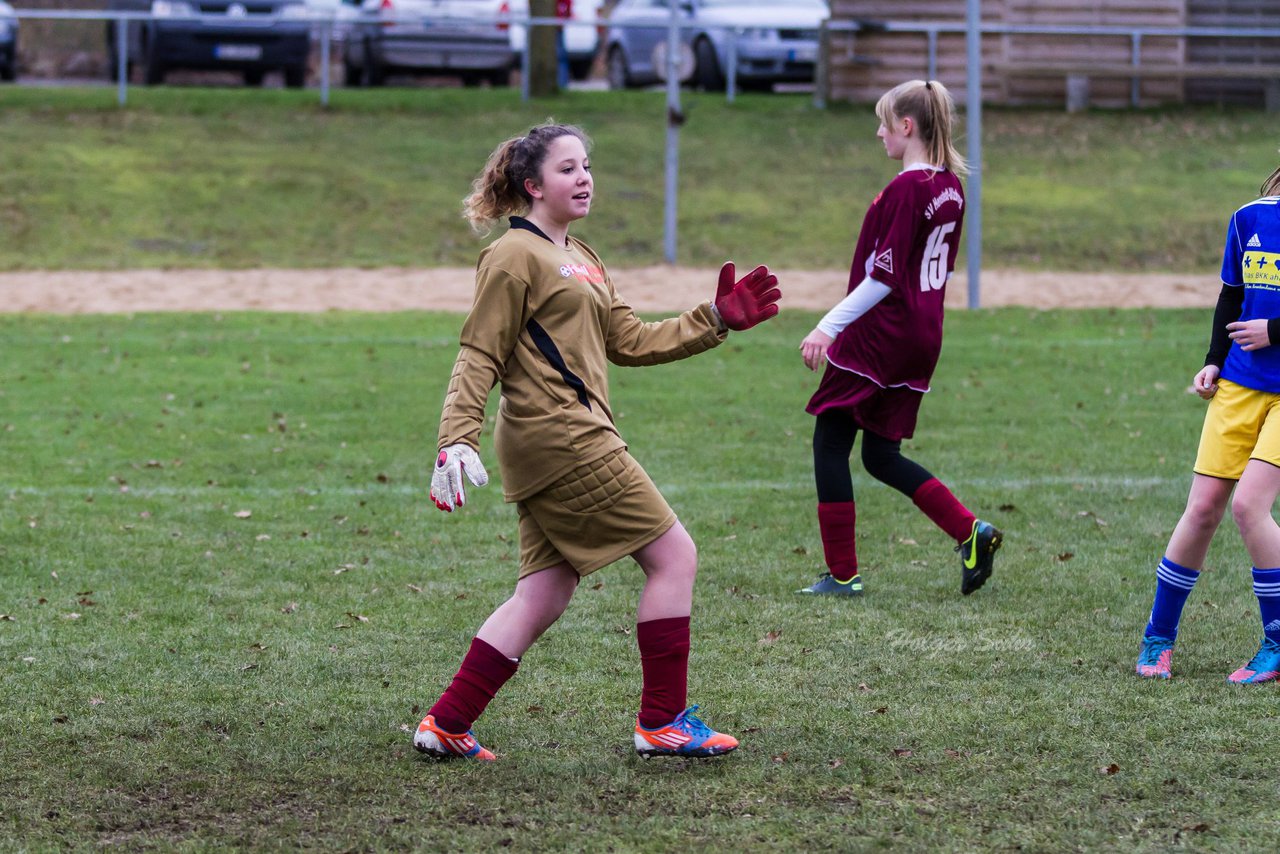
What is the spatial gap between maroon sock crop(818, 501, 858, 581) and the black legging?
95mm

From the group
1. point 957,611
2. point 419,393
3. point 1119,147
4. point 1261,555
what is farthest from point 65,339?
point 1119,147

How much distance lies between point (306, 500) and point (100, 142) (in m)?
15.6

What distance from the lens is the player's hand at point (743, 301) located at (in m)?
4.55

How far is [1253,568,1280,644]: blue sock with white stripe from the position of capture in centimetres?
506

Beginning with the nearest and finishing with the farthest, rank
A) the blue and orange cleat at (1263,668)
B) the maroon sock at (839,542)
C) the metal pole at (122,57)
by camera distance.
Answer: the blue and orange cleat at (1263,668)
the maroon sock at (839,542)
the metal pole at (122,57)

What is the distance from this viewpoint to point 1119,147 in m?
24.0

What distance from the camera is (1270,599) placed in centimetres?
508

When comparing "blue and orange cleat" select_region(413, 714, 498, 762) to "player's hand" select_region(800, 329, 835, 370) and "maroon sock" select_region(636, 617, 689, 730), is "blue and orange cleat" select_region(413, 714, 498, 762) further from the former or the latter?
"player's hand" select_region(800, 329, 835, 370)

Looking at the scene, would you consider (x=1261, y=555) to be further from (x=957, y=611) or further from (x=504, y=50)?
(x=504, y=50)

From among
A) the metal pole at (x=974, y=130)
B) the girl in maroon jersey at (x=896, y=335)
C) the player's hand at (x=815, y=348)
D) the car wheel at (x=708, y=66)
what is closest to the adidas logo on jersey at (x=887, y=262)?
the girl in maroon jersey at (x=896, y=335)

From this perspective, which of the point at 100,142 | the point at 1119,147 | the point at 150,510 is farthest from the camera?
the point at 1119,147

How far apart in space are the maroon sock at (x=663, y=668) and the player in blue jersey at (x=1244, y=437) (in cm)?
169

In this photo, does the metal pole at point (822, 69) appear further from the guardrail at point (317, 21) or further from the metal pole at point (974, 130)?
the metal pole at point (974, 130)

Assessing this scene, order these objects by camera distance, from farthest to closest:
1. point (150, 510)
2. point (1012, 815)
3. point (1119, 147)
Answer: point (1119, 147)
point (150, 510)
point (1012, 815)
